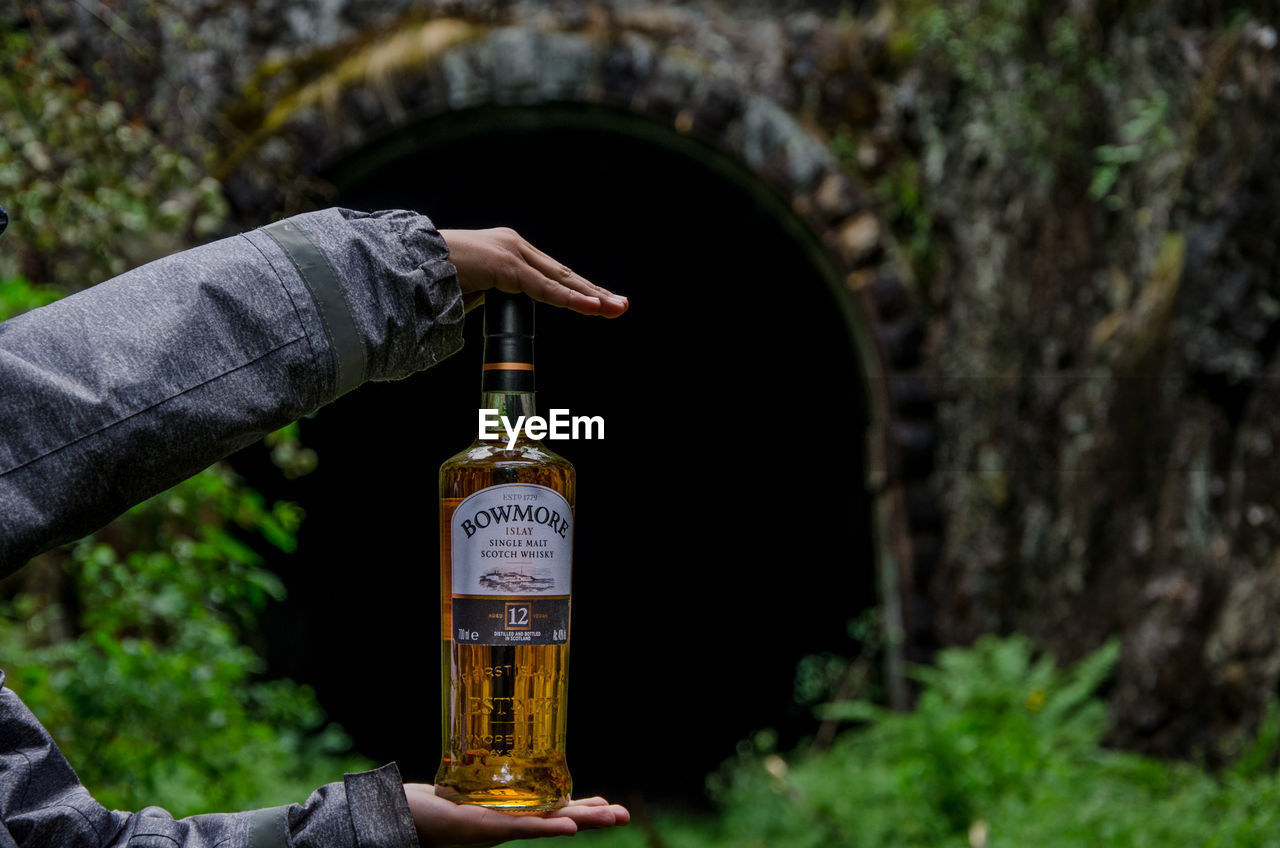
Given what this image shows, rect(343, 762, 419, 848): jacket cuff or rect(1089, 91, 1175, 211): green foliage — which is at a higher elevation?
rect(1089, 91, 1175, 211): green foliage

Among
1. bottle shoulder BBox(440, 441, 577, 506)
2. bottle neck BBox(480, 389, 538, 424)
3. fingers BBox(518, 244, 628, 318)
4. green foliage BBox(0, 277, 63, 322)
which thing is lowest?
bottle shoulder BBox(440, 441, 577, 506)

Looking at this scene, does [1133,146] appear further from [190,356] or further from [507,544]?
[190,356]

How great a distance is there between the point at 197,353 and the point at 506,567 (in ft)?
1.52

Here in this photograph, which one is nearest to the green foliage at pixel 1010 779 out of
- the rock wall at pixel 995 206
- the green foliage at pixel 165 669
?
the rock wall at pixel 995 206

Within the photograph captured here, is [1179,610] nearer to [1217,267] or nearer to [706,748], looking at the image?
[1217,267]

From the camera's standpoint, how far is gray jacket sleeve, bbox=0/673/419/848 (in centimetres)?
132

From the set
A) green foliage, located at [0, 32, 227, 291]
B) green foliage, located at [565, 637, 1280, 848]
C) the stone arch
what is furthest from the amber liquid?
the stone arch

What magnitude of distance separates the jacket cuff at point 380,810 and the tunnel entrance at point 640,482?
21.1ft

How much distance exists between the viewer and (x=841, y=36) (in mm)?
7348

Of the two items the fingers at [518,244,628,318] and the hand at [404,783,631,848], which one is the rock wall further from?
the hand at [404,783,631,848]

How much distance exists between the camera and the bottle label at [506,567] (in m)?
1.46

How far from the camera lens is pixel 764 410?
10.3 m

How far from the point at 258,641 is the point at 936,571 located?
14.3ft

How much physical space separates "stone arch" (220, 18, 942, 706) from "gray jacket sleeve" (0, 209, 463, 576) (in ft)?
18.9
